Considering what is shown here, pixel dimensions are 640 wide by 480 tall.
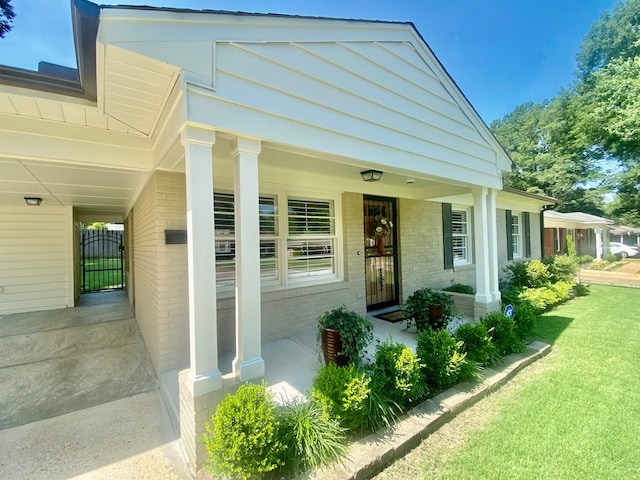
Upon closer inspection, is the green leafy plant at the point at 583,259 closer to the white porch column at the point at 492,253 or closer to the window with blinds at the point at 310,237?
the white porch column at the point at 492,253

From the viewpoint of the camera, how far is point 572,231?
22172 mm

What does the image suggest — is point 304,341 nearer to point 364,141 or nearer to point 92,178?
point 364,141

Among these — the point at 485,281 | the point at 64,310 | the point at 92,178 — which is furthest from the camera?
the point at 64,310

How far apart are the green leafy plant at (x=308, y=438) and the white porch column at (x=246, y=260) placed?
47cm

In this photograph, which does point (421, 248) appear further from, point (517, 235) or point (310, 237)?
point (517, 235)

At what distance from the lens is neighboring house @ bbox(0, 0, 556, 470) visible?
7.46 ft

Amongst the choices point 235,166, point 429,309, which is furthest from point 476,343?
point 235,166

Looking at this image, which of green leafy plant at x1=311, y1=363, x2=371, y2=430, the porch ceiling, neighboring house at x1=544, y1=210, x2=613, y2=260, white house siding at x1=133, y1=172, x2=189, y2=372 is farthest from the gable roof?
the porch ceiling

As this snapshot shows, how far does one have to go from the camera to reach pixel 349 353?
324cm

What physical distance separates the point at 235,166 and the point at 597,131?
18.3m

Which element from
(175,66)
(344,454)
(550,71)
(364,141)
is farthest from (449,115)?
(550,71)

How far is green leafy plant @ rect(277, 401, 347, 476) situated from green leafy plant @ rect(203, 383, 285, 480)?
0.38ft

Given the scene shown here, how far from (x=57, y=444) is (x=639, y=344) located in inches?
325

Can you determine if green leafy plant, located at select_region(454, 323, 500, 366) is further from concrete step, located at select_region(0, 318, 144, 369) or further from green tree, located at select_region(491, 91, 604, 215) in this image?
green tree, located at select_region(491, 91, 604, 215)
